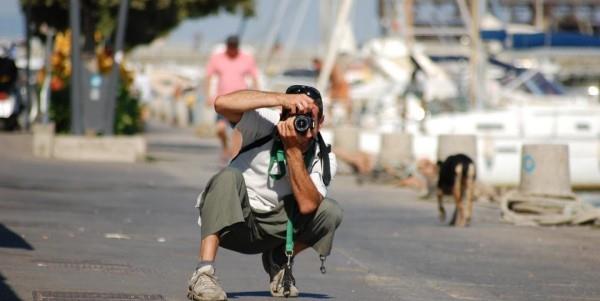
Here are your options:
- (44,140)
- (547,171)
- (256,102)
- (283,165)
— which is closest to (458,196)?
(547,171)

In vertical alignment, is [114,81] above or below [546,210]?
above

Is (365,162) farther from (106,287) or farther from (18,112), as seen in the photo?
(106,287)

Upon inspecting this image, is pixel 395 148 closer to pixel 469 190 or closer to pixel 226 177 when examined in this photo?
pixel 469 190

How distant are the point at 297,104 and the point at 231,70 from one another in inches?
530

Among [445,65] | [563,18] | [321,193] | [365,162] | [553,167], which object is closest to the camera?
[321,193]

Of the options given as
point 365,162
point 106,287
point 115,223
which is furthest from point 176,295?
point 365,162

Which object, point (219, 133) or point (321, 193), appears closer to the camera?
point (321, 193)

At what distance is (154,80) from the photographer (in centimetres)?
8075

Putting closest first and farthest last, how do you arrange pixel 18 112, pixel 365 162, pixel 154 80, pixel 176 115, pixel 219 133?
1. pixel 219 133
2. pixel 365 162
3. pixel 18 112
4. pixel 176 115
5. pixel 154 80

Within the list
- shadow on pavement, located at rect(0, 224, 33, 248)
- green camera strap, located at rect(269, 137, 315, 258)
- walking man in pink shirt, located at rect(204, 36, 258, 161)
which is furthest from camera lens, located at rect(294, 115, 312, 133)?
walking man in pink shirt, located at rect(204, 36, 258, 161)

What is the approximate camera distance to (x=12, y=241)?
1115 cm

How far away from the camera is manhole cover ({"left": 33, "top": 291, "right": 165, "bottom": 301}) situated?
798cm

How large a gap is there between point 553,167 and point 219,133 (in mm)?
6418

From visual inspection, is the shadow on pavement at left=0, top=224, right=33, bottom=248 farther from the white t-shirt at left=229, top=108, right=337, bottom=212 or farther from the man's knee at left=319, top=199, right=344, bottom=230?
the man's knee at left=319, top=199, right=344, bottom=230
